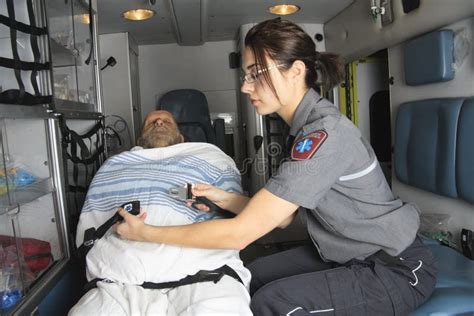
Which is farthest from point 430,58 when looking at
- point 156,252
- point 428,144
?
point 156,252

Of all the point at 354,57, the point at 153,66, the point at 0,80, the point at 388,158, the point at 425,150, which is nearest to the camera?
the point at 0,80

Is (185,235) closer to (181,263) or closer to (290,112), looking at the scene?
(181,263)

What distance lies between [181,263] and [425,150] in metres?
1.68

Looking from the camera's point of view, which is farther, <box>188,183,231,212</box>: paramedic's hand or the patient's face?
the patient's face

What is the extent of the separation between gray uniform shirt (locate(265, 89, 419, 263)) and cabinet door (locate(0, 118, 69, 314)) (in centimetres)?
106

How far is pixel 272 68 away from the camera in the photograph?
1.30m

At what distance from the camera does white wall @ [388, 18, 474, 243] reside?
204 centimetres

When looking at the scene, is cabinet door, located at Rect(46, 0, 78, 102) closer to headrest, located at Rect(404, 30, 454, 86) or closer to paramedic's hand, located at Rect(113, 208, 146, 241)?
paramedic's hand, located at Rect(113, 208, 146, 241)

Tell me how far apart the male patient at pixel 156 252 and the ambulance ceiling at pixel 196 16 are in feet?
5.38

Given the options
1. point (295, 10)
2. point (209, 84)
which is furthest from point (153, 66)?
point (295, 10)

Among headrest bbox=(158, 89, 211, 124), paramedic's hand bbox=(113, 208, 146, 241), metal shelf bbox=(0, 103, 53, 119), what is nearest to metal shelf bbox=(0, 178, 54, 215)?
metal shelf bbox=(0, 103, 53, 119)

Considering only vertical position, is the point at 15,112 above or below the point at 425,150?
above

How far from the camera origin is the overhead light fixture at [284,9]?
3.25 m

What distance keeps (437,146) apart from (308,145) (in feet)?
4.56
